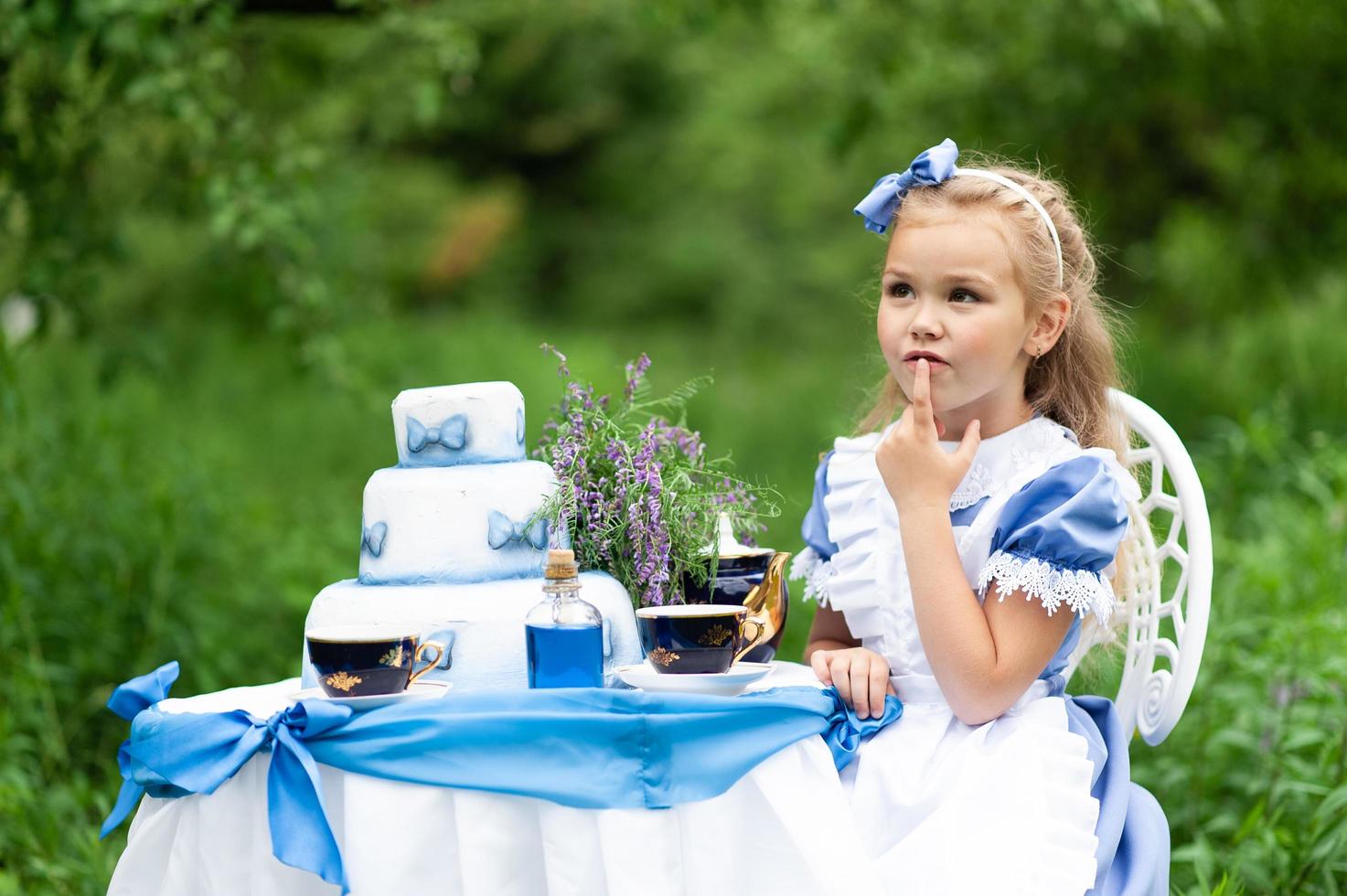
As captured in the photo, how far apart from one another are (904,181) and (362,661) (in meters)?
1.18

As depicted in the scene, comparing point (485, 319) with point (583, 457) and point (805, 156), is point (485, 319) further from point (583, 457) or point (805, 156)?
point (583, 457)

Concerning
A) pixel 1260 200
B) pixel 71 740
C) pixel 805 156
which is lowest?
pixel 71 740

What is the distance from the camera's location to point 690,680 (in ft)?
6.31

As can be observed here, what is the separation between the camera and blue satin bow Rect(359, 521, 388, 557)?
211 cm

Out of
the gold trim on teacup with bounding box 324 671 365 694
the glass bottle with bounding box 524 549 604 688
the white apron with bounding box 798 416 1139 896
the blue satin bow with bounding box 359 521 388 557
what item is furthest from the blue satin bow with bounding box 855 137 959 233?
the gold trim on teacup with bounding box 324 671 365 694

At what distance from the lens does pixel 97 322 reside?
15.3ft

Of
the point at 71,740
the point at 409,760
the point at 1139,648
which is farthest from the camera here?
the point at 71,740

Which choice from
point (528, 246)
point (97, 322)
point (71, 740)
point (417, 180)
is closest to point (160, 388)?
point (97, 322)

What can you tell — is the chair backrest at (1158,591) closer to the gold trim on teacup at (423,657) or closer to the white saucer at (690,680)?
the white saucer at (690,680)

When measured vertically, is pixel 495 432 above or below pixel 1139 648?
above

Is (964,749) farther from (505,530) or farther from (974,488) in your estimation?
(505,530)

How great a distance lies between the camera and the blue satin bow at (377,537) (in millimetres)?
2105

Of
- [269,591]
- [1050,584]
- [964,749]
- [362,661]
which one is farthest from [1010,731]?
[269,591]

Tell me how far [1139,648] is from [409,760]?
1.41 metres
